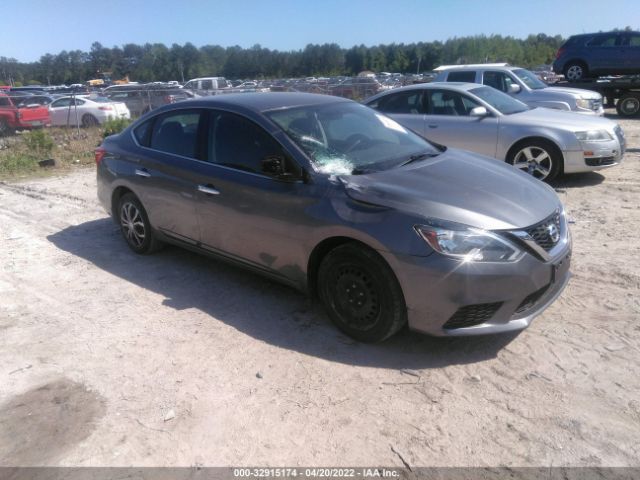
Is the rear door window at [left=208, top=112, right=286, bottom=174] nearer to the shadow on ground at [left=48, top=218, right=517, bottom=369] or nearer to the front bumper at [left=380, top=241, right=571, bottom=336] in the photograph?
the shadow on ground at [left=48, top=218, right=517, bottom=369]

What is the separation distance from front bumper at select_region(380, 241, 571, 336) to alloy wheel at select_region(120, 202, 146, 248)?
123 inches

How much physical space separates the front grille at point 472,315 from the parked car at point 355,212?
1 centimetres

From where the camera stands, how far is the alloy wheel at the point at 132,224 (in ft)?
17.9

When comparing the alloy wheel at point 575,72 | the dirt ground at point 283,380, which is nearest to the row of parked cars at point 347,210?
the dirt ground at point 283,380

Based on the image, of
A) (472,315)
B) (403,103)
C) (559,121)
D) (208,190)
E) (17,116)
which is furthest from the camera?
(17,116)

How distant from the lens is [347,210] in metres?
3.54

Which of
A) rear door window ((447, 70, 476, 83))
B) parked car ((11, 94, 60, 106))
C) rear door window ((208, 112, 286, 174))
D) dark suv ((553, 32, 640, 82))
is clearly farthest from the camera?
parked car ((11, 94, 60, 106))

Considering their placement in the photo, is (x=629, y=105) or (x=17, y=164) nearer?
(x=17, y=164)

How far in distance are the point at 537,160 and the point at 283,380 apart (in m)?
5.96

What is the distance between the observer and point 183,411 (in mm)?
3107

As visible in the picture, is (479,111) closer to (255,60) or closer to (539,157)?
(539,157)

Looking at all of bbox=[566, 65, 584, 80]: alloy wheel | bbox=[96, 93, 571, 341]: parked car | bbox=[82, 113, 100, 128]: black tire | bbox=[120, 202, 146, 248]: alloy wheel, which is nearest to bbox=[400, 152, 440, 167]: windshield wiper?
bbox=[96, 93, 571, 341]: parked car

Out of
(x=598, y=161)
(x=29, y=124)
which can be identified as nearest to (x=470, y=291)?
(x=598, y=161)

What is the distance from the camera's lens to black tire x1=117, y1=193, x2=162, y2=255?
5375 millimetres
